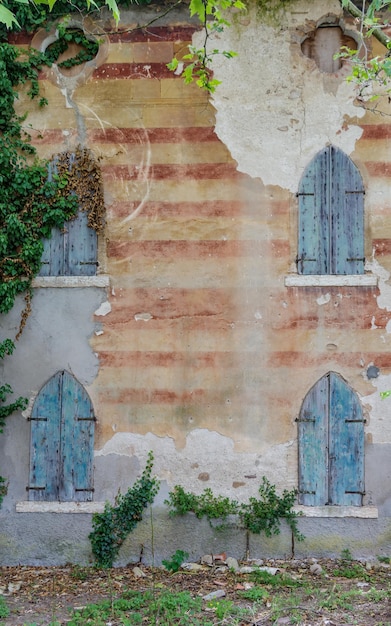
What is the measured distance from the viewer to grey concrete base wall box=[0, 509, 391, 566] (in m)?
6.86

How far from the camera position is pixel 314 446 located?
22.8ft

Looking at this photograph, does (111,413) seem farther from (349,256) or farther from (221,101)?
(221,101)

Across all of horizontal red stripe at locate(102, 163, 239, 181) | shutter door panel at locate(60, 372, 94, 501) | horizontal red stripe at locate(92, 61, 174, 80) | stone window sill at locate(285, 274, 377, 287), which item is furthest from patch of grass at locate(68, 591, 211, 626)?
horizontal red stripe at locate(92, 61, 174, 80)

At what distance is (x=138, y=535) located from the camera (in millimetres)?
6973

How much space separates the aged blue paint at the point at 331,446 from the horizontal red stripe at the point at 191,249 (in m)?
1.57

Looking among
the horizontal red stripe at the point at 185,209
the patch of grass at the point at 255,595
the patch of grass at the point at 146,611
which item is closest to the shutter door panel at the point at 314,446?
the patch of grass at the point at 255,595

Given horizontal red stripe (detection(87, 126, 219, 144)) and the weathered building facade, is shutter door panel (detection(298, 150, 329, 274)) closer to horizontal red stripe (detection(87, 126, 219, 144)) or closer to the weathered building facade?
the weathered building facade

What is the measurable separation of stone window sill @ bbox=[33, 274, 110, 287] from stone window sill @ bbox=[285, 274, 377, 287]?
1.99 m

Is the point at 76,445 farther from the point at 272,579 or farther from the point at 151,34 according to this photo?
the point at 151,34

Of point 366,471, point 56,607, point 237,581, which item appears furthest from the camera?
point 366,471

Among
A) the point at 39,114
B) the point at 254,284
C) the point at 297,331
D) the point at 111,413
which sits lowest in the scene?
the point at 111,413

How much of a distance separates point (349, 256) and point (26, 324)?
141 inches

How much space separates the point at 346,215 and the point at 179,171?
1871 mm

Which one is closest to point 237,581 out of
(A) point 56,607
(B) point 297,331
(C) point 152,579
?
(C) point 152,579
